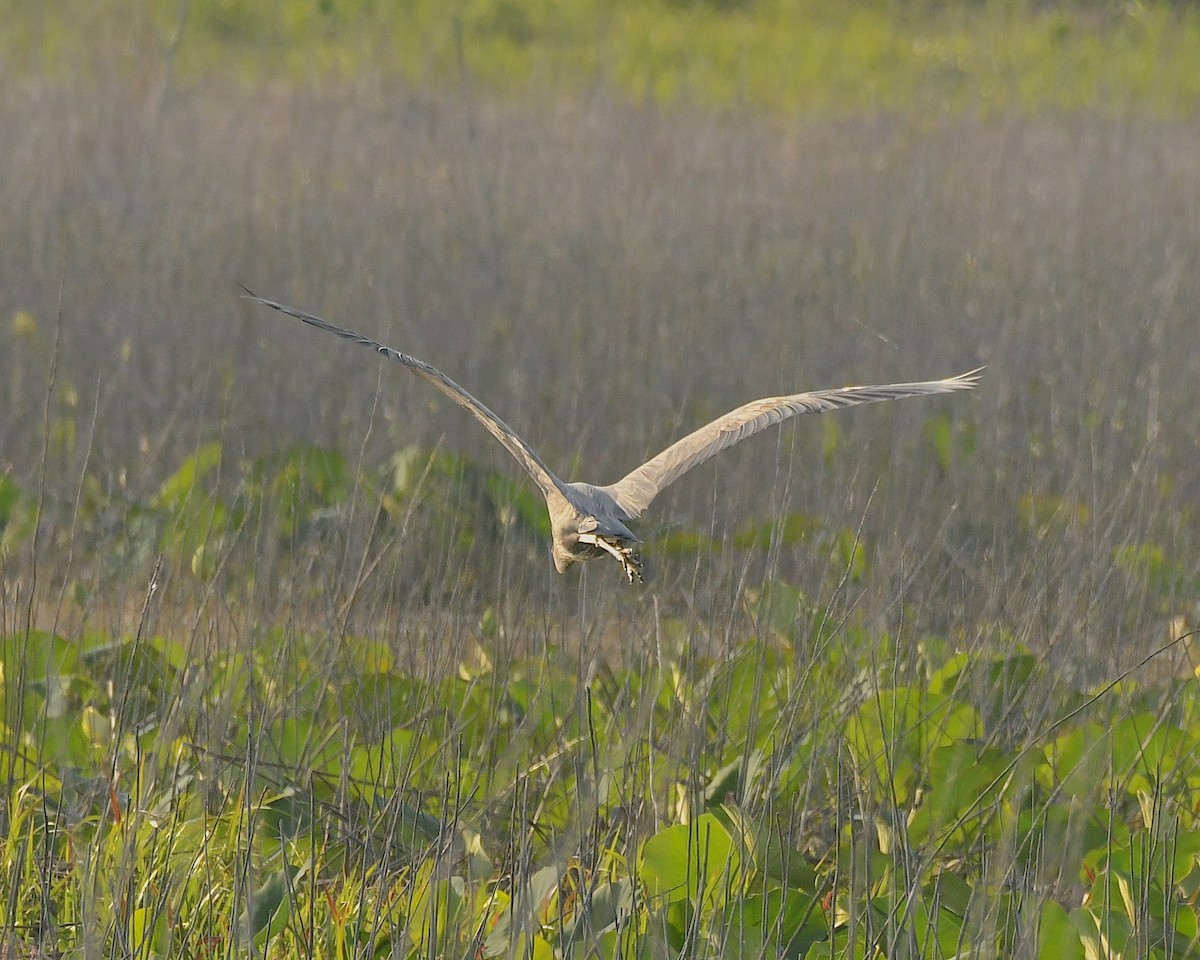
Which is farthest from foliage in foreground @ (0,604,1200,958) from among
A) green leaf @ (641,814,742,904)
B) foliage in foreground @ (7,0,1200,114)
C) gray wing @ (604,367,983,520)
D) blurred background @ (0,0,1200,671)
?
foliage in foreground @ (7,0,1200,114)

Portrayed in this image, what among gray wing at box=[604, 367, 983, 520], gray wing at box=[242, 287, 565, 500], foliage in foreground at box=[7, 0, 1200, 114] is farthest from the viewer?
foliage in foreground at box=[7, 0, 1200, 114]

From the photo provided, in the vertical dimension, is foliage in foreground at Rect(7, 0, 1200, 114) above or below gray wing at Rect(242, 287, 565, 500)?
above

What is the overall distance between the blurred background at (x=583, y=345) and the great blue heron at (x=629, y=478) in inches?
4.2

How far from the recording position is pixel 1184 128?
26.7 feet

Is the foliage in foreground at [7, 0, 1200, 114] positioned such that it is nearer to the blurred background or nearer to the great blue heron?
the blurred background

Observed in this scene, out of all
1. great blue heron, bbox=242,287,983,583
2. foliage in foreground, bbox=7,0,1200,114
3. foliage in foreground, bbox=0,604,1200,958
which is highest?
foliage in foreground, bbox=7,0,1200,114

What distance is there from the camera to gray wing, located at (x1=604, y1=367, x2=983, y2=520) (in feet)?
8.89

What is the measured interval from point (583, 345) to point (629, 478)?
8.03 ft

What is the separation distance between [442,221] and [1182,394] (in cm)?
271

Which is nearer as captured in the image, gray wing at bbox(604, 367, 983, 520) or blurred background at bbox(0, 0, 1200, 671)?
gray wing at bbox(604, 367, 983, 520)

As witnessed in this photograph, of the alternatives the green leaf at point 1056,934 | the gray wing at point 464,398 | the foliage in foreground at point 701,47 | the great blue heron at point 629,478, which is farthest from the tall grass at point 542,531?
the foliage in foreground at point 701,47

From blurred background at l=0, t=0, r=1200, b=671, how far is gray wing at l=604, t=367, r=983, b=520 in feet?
0.36

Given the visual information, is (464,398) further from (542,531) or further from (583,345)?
(583,345)

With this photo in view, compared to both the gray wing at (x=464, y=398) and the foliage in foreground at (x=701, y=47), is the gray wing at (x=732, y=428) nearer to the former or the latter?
the gray wing at (x=464, y=398)
